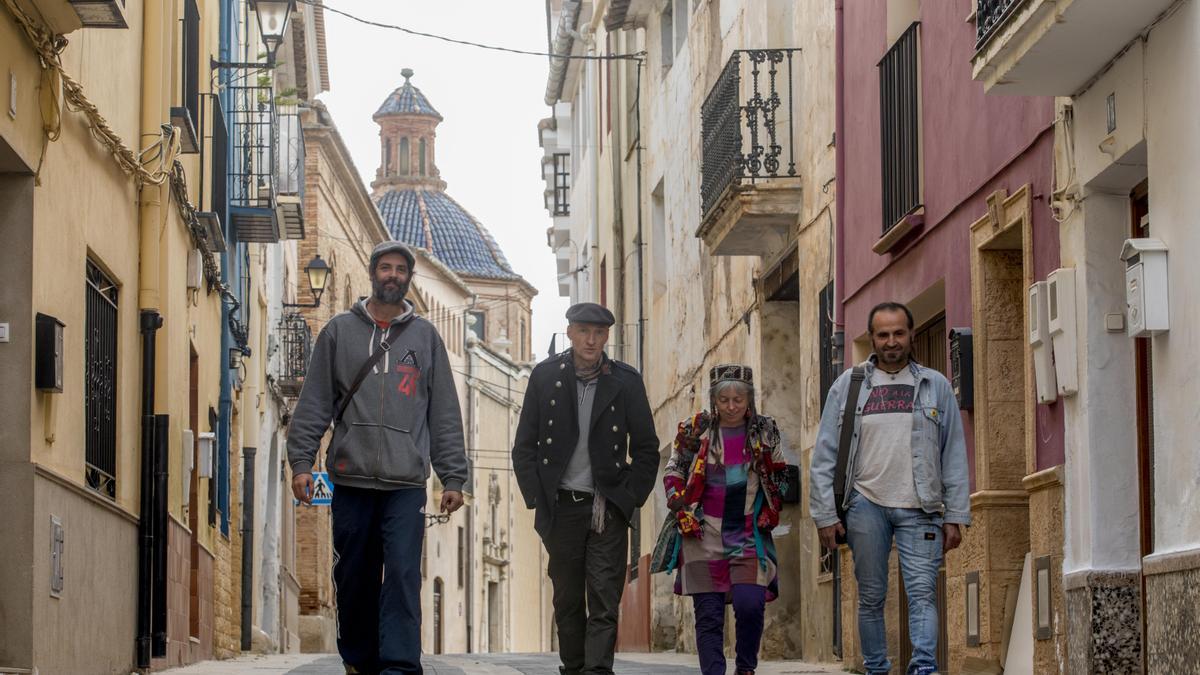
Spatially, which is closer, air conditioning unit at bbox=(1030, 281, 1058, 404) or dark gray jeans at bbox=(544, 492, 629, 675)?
dark gray jeans at bbox=(544, 492, 629, 675)

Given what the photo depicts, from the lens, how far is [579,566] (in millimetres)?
9930

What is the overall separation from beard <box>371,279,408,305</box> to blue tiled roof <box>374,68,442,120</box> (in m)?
92.4

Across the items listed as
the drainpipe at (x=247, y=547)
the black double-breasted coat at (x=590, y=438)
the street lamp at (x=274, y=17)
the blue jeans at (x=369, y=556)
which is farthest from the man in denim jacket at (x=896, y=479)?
the drainpipe at (x=247, y=547)

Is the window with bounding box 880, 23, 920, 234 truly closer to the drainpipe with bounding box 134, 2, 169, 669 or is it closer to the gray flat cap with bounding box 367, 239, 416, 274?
the gray flat cap with bounding box 367, 239, 416, 274

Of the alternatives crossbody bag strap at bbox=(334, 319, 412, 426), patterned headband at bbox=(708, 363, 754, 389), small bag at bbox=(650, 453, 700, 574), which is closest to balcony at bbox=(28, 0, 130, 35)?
crossbody bag strap at bbox=(334, 319, 412, 426)

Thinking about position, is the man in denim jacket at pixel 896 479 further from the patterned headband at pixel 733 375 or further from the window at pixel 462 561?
the window at pixel 462 561

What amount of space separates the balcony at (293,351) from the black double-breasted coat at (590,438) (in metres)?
22.7

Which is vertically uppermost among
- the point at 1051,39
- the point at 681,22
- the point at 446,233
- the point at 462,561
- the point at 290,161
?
the point at 446,233

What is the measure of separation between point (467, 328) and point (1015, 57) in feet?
232

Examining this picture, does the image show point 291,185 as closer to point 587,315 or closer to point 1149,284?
point 587,315

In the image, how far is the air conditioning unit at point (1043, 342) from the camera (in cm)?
1023

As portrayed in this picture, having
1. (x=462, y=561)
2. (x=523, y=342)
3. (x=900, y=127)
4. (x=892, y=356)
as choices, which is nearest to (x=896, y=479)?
(x=892, y=356)

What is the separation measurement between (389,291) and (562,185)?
31.6 m

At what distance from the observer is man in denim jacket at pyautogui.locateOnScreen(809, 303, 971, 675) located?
30.1 feet
